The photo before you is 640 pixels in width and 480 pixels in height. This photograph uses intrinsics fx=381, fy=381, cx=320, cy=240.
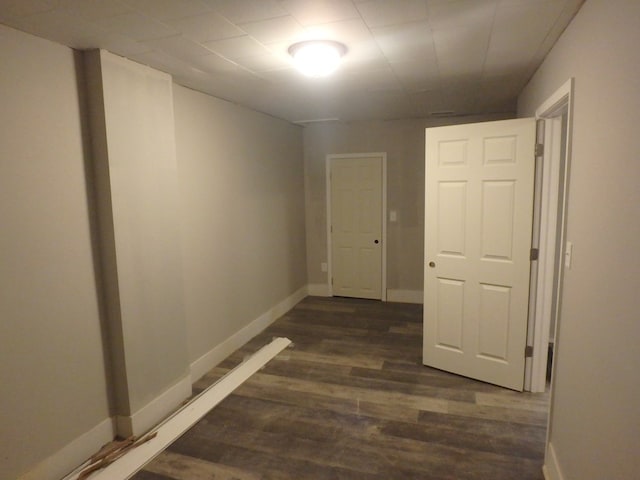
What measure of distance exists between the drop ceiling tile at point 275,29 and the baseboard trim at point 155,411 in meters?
2.43

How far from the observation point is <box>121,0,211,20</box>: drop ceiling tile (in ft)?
5.37

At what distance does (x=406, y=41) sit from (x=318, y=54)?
0.50 m

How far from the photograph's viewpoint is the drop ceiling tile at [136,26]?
1.79 metres

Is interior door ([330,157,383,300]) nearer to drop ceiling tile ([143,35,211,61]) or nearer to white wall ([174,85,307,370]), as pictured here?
white wall ([174,85,307,370])

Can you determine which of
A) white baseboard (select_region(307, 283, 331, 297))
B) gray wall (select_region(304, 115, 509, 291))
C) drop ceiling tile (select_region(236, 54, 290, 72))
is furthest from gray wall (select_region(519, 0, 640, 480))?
white baseboard (select_region(307, 283, 331, 297))

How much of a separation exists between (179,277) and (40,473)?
1350mm

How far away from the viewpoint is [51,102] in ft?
6.70

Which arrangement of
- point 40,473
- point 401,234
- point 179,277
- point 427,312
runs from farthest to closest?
point 401,234 → point 427,312 → point 179,277 → point 40,473

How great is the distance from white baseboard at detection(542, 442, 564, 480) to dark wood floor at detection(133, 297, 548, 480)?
5 centimetres

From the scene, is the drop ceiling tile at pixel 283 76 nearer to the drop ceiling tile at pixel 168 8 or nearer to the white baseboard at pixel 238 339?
the drop ceiling tile at pixel 168 8

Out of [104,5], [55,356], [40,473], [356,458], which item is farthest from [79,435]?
[104,5]

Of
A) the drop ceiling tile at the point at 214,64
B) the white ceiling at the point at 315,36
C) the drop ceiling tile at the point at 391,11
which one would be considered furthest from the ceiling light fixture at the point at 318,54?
the drop ceiling tile at the point at 214,64

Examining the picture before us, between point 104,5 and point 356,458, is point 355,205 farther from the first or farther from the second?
point 104,5

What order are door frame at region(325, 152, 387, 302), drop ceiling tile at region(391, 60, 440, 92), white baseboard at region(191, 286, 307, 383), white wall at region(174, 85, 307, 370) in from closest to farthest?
drop ceiling tile at region(391, 60, 440, 92)
white wall at region(174, 85, 307, 370)
white baseboard at region(191, 286, 307, 383)
door frame at region(325, 152, 387, 302)
